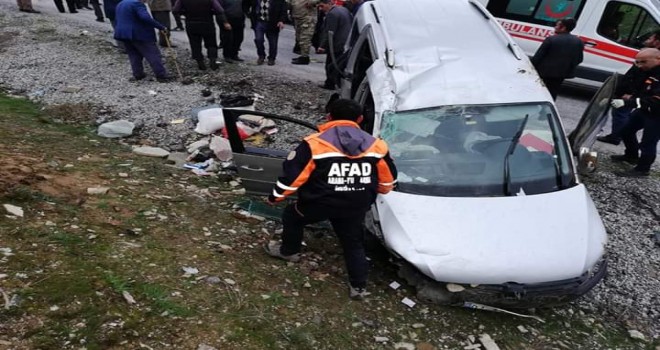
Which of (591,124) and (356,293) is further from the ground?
(591,124)

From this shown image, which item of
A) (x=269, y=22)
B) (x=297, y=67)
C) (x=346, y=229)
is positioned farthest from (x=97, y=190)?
(x=297, y=67)

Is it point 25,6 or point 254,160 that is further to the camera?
point 25,6

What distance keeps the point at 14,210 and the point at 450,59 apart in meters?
4.05

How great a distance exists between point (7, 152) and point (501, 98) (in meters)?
4.83

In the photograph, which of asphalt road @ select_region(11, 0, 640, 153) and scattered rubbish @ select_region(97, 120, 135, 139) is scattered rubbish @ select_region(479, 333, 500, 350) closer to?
asphalt road @ select_region(11, 0, 640, 153)

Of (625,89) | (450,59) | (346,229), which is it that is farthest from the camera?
(625,89)

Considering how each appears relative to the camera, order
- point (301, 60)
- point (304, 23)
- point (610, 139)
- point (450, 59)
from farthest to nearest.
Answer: point (301, 60) → point (304, 23) → point (610, 139) → point (450, 59)

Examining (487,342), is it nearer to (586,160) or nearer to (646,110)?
(586,160)

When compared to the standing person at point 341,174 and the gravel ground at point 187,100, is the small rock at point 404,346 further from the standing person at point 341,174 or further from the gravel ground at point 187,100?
the gravel ground at point 187,100

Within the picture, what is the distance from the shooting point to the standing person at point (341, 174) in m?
3.04

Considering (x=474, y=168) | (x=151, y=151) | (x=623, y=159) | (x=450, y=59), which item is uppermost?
(x=450, y=59)

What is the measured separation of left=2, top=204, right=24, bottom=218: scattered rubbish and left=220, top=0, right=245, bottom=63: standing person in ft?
19.2

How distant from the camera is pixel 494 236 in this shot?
333 cm

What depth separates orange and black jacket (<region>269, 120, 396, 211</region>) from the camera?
304cm
